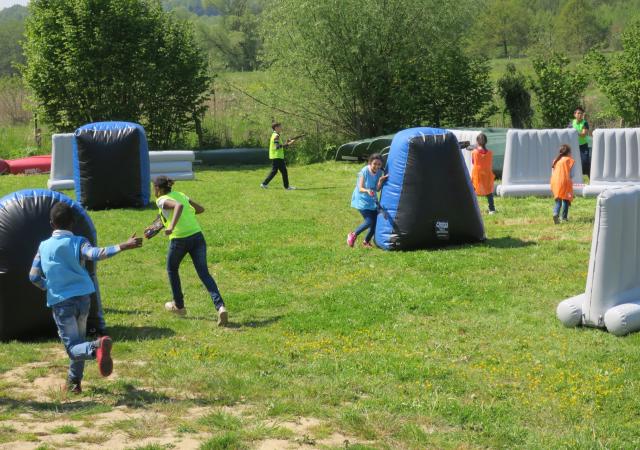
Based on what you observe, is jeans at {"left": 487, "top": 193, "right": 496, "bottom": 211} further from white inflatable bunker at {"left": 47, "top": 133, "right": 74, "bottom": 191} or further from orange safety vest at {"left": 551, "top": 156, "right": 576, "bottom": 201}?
white inflatable bunker at {"left": 47, "top": 133, "right": 74, "bottom": 191}

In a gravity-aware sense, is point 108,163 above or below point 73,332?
above

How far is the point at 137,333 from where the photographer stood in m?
9.55

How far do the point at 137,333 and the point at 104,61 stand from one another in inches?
834

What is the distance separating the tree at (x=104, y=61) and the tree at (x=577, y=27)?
148ft

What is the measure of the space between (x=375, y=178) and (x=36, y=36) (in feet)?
64.2

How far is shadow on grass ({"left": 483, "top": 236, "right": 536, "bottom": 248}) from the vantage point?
13.4 meters

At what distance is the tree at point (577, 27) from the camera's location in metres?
69.8

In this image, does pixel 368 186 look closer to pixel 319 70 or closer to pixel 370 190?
pixel 370 190

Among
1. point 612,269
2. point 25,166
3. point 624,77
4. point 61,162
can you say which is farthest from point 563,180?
point 624,77

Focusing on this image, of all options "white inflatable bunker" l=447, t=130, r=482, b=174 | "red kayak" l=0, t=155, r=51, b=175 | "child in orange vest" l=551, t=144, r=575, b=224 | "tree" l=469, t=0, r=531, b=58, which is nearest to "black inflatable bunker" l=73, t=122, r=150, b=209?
"white inflatable bunker" l=447, t=130, r=482, b=174

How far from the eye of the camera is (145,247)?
1453 centimetres

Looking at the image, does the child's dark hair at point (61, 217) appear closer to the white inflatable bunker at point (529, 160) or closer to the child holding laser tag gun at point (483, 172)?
the child holding laser tag gun at point (483, 172)

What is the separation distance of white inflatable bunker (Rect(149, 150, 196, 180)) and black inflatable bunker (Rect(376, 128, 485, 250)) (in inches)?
459

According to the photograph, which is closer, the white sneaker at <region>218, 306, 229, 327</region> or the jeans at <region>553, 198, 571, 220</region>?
the white sneaker at <region>218, 306, 229, 327</region>
